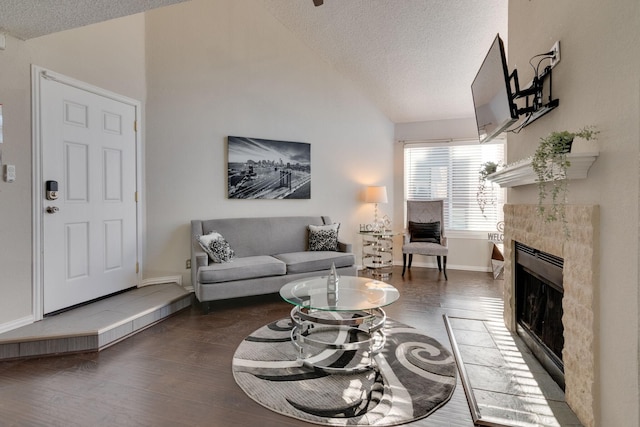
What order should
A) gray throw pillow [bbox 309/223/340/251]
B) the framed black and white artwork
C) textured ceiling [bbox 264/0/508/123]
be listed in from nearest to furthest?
textured ceiling [bbox 264/0/508/123]
the framed black and white artwork
gray throw pillow [bbox 309/223/340/251]

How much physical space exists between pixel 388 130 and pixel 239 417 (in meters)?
4.98

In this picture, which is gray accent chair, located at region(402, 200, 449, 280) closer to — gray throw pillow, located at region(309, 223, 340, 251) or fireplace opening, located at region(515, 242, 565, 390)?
gray throw pillow, located at region(309, 223, 340, 251)

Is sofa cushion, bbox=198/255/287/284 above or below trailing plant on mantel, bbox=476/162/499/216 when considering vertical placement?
below

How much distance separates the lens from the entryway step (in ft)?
7.68

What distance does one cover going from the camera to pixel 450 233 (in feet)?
17.7

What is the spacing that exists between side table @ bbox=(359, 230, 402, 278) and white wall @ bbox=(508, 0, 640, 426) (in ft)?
10.6

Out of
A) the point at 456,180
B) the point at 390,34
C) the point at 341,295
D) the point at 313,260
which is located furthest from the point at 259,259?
the point at 456,180

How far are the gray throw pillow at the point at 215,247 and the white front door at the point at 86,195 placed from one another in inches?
33.6

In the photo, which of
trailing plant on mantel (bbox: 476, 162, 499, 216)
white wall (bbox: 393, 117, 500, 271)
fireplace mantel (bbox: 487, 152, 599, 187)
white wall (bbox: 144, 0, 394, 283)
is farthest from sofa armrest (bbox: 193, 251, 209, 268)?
trailing plant on mantel (bbox: 476, 162, 499, 216)

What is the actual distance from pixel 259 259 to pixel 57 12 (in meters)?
2.74

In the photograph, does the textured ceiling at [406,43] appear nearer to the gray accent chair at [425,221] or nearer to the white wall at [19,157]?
the gray accent chair at [425,221]

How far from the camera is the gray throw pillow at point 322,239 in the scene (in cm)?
436

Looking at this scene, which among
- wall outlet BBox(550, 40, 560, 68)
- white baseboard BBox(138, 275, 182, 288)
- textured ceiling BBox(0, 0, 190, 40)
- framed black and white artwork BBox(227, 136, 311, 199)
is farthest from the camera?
framed black and white artwork BBox(227, 136, 311, 199)

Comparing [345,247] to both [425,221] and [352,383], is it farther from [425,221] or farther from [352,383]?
[352,383]
